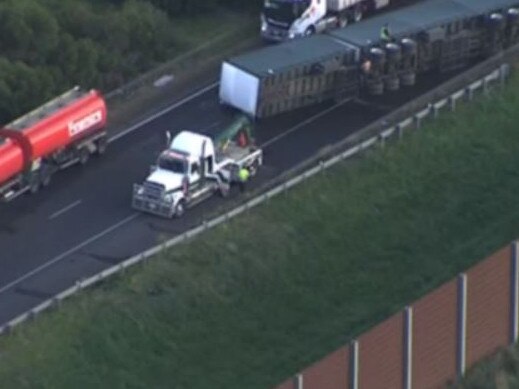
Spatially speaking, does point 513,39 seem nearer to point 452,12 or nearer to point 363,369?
point 452,12

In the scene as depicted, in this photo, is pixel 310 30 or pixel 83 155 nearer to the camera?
pixel 83 155

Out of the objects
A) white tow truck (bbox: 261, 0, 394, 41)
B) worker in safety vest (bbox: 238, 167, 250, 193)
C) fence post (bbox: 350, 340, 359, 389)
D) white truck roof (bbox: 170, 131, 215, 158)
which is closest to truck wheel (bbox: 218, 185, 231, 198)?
worker in safety vest (bbox: 238, 167, 250, 193)

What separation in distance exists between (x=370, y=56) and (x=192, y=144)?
7.01 meters

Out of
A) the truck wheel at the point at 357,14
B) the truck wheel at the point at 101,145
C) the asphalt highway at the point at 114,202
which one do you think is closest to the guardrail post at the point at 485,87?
the asphalt highway at the point at 114,202

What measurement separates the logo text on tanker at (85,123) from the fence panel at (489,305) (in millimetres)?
15646

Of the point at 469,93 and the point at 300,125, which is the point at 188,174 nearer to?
the point at 300,125

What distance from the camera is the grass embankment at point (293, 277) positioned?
42406 mm

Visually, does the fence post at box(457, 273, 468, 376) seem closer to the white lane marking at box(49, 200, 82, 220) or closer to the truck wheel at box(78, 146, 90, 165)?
the white lane marking at box(49, 200, 82, 220)

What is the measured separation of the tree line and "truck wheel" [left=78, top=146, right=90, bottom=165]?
1931 mm

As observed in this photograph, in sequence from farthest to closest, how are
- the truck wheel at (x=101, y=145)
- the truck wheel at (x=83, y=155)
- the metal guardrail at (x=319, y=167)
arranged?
the truck wheel at (x=101, y=145), the truck wheel at (x=83, y=155), the metal guardrail at (x=319, y=167)

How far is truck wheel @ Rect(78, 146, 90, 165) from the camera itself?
5040 cm

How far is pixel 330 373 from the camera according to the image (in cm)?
3306

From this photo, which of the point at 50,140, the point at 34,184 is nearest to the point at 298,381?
the point at 34,184

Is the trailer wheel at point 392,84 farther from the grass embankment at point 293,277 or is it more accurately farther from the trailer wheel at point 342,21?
the trailer wheel at point 342,21
